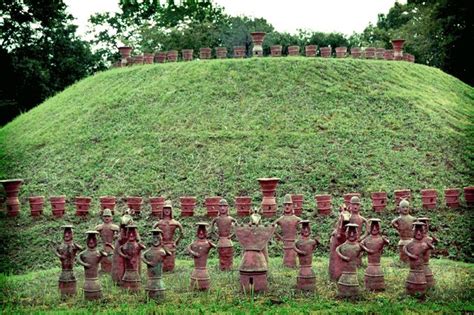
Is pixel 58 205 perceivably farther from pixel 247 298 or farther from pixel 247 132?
pixel 247 298

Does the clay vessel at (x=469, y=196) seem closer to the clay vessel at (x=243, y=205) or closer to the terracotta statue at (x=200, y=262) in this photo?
the clay vessel at (x=243, y=205)

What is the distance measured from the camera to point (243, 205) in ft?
39.0

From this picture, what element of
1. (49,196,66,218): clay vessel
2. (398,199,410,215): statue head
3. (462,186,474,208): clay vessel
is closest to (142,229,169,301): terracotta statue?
(398,199,410,215): statue head

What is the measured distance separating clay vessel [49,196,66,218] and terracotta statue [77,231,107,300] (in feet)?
15.4

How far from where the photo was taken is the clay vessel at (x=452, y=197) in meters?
12.2

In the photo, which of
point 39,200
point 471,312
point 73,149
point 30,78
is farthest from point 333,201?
point 30,78

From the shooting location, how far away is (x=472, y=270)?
9227mm

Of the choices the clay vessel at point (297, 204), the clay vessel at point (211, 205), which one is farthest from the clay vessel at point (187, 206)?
the clay vessel at point (297, 204)

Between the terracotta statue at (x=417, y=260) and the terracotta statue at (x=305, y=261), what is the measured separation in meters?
1.33

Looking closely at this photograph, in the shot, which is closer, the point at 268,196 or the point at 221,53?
the point at 268,196

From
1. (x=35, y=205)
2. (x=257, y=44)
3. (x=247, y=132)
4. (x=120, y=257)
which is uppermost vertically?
(x=257, y=44)

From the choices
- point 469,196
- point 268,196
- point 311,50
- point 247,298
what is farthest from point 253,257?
point 311,50

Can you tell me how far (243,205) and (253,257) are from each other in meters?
3.82

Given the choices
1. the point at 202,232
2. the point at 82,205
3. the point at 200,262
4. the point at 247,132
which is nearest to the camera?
the point at 200,262
